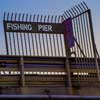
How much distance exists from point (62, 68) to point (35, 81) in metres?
0.73

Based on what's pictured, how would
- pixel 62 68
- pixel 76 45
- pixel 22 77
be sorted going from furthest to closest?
pixel 76 45, pixel 62 68, pixel 22 77

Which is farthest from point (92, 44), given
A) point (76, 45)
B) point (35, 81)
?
point (35, 81)

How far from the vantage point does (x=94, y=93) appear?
9.45m

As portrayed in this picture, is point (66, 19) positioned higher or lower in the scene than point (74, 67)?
higher

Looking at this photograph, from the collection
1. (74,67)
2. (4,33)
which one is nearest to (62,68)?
(74,67)

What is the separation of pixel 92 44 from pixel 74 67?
90 centimetres

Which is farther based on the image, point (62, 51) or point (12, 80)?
point (62, 51)

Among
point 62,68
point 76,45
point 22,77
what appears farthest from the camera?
point 76,45

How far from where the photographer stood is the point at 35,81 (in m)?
9.68

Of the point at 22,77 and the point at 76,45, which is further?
the point at 76,45

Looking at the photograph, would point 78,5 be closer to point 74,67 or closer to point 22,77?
point 74,67

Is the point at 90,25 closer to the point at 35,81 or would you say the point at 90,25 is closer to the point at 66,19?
the point at 66,19

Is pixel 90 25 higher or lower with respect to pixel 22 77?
higher

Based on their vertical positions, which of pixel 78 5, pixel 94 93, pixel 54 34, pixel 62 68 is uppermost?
pixel 78 5
